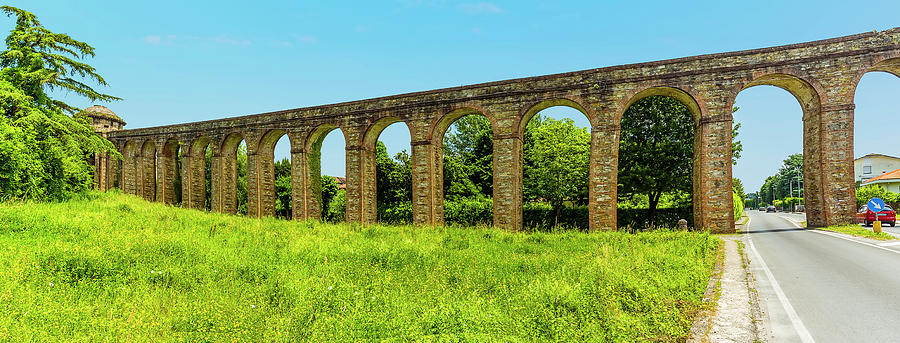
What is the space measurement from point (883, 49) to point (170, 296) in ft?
73.6

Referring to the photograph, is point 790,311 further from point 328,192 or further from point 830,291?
point 328,192

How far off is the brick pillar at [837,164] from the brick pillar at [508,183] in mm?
11348

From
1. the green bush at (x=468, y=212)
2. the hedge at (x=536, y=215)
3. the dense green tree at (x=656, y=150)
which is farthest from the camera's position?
the green bush at (x=468, y=212)

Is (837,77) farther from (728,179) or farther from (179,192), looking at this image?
(179,192)

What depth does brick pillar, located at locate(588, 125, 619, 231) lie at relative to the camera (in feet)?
51.4

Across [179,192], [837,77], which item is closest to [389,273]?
[837,77]

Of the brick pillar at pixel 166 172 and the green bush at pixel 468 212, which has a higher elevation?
the brick pillar at pixel 166 172

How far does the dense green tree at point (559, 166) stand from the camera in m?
20.9

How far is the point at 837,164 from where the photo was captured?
14.0m

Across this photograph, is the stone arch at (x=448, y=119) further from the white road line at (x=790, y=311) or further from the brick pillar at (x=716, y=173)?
the white road line at (x=790, y=311)

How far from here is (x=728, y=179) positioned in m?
14.7

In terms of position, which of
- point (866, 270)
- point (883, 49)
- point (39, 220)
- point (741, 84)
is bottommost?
point (866, 270)

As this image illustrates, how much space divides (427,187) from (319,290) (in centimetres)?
1337

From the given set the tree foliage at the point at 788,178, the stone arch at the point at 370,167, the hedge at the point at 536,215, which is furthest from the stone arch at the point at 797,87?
the tree foliage at the point at 788,178
